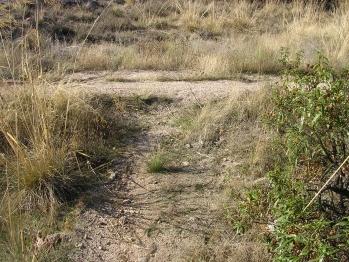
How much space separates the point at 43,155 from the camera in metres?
3.80

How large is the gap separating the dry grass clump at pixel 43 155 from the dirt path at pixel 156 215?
24 cm

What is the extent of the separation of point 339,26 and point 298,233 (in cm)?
662

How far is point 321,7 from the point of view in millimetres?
11078

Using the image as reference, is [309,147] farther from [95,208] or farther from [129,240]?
[95,208]

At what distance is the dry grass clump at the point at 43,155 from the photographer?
11.5 ft

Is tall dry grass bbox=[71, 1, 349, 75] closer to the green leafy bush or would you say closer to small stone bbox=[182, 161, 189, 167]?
small stone bbox=[182, 161, 189, 167]

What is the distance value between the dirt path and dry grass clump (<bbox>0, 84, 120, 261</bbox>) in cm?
24

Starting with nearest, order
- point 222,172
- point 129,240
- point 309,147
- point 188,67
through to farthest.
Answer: point 309,147 → point 129,240 → point 222,172 → point 188,67

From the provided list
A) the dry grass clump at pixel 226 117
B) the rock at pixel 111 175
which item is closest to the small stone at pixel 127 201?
the rock at pixel 111 175

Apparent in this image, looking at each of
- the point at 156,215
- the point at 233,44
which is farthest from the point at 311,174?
the point at 233,44

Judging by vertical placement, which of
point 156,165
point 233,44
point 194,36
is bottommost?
point 194,36

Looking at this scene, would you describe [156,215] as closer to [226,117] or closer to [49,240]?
[49,240]

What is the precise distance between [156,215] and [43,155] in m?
0.96

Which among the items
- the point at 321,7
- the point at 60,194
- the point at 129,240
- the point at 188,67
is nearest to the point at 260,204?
the point at 129,240
